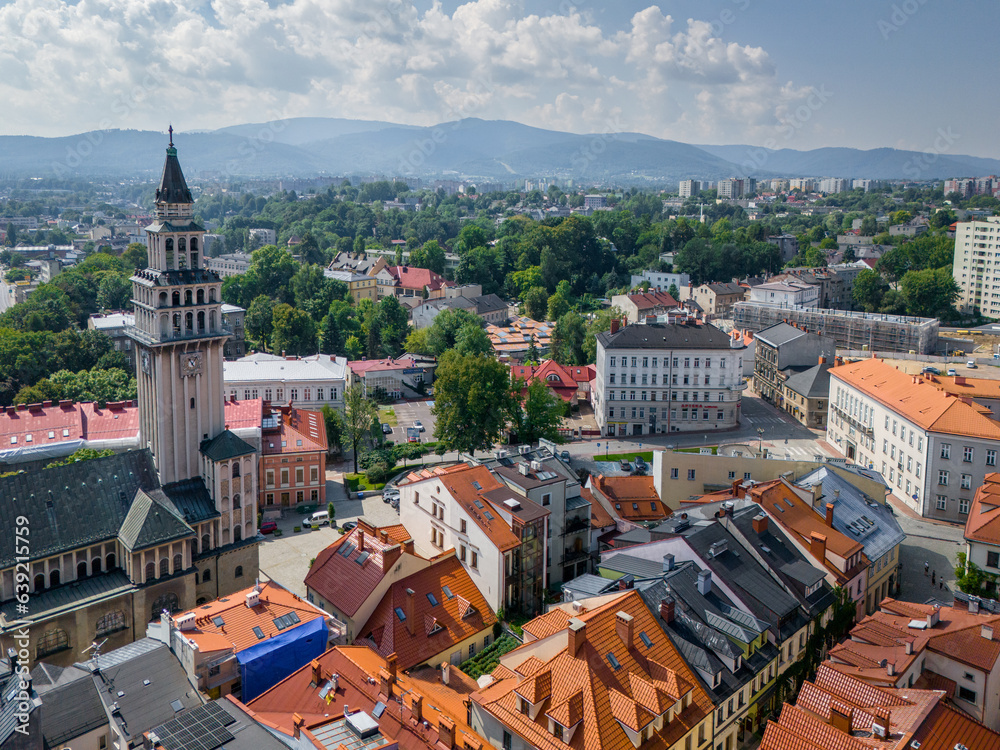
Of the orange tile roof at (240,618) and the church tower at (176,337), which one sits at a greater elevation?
the church tower at (176,337)

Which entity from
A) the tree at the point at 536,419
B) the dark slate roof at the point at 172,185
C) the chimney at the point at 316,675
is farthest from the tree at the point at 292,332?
the chimney at the point at 316,675

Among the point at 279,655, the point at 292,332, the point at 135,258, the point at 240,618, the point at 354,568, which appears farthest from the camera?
the point at 135,258

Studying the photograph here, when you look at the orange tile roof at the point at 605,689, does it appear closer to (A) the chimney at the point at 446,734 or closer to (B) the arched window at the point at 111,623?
(A) the chimney at the point at 446,734

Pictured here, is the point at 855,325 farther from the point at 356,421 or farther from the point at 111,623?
the point at 111,623

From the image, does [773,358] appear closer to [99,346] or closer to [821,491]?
[821,491]

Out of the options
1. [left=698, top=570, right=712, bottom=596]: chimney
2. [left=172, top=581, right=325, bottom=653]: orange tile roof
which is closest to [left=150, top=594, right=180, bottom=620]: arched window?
[left=172, top=581, right=325, bottom=653]: orange tile roof

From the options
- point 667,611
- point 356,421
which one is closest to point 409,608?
point 667,611
